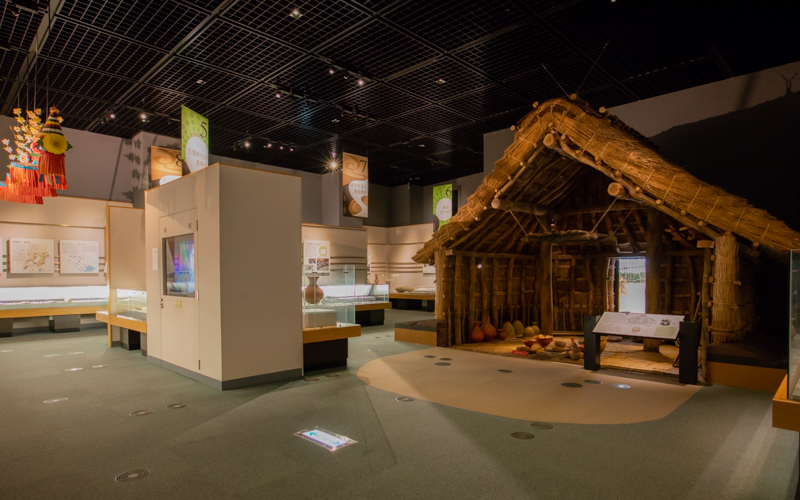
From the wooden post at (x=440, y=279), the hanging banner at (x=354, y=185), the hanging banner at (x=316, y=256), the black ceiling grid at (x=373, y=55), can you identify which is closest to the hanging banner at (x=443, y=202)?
the hanging banner at (x=354, y=185)

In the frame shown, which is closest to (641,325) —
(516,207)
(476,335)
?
(516,207)

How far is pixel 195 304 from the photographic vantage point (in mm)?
5922

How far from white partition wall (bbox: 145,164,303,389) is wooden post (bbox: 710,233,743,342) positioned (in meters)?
5.48

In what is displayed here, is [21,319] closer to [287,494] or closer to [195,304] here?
[195,304]

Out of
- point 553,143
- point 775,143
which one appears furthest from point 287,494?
point 775,143

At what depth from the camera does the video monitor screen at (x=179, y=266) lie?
19.9ft

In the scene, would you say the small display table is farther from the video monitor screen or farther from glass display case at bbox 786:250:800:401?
the video monitor screen

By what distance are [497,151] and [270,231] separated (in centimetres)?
577

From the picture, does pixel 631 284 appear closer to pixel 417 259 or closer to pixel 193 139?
pixel 417 259

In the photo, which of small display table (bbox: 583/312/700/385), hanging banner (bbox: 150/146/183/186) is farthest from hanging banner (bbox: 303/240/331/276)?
small display table (bbox: 583/312/700/385)

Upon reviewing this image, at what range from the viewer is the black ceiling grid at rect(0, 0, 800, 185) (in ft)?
19.5

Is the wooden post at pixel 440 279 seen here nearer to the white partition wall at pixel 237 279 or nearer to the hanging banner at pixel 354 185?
the hanging banner at pixel 354 185

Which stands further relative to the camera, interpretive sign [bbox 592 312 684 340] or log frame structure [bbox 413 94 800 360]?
interpretive sign [bbox 592 312 684 340]

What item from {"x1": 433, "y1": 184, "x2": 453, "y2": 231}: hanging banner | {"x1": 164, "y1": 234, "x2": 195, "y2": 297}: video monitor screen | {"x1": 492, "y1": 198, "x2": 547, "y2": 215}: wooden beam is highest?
{"x1": 433, "y1": 184, "x2": 453, "y2": 231}: hanging banner
